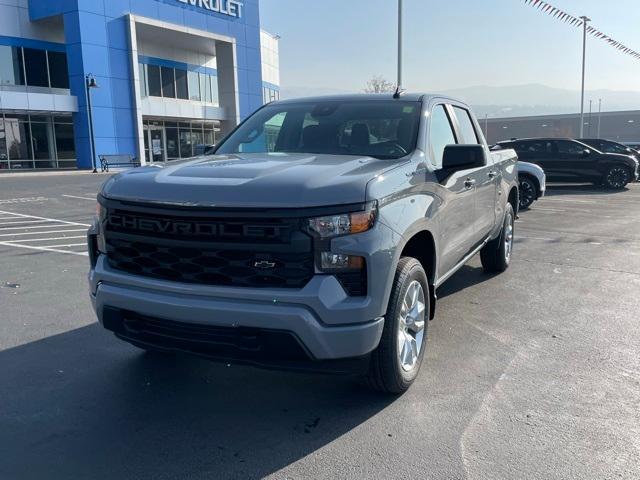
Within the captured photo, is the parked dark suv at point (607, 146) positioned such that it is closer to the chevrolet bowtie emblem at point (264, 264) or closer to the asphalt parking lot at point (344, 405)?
the asphalt parking lot at point (344, 405)

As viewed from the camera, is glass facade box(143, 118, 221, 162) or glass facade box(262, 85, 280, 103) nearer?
glass facade box(143, 118, 221, 162)

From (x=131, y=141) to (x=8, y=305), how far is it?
2924 cm

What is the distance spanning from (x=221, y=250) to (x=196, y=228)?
0.19 m

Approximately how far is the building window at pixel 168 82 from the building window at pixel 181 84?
1.15 ft

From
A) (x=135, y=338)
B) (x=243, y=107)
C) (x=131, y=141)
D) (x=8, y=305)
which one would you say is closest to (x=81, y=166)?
(x=131, y=141)

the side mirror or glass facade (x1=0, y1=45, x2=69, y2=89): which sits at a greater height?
glass facade (x1=0, y1=45, x2=69, y2=89)

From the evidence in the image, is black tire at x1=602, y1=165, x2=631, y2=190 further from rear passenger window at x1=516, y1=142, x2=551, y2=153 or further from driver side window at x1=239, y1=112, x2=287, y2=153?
driver side window at x1=239, y1=112, x2=287, y2=153

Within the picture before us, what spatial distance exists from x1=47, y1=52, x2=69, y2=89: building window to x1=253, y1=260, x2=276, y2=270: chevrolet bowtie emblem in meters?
33.1

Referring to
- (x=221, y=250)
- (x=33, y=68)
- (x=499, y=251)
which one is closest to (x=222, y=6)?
(x=33, y=68)

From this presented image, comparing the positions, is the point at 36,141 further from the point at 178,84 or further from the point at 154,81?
the point at 178,84

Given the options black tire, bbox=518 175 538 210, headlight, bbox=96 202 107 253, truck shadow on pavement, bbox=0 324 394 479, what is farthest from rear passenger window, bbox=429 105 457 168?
black tire, bbox=518 175 538 210

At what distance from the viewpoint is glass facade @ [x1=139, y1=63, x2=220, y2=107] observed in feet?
118

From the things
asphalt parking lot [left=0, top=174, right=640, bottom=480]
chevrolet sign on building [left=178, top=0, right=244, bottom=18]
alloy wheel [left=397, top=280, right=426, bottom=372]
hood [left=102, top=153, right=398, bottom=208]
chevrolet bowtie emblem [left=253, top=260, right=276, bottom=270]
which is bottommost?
asphalt parking lot [left=0, top=174, right=640, bottom=480]

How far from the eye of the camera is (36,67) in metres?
30.7
